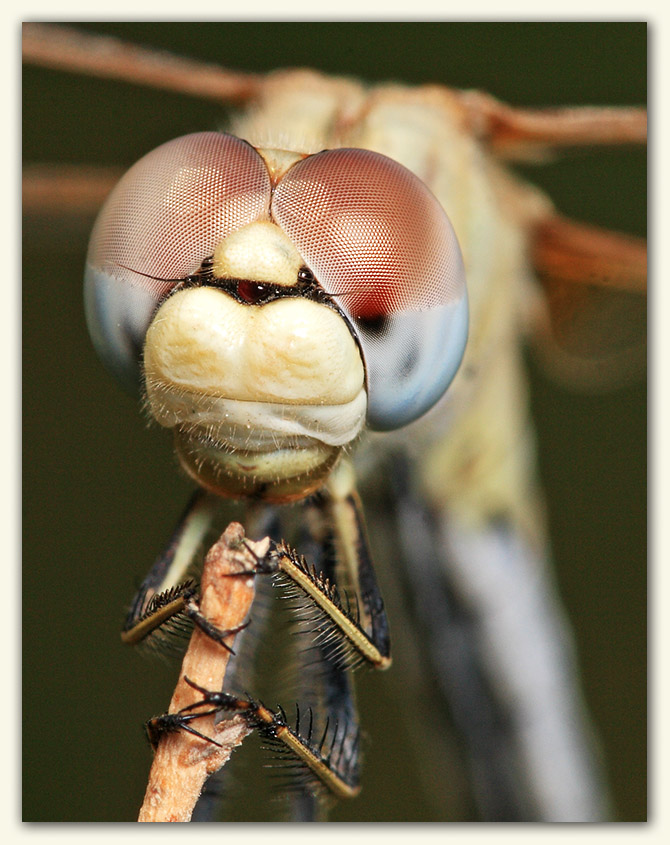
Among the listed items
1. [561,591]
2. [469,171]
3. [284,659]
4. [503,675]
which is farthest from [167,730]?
[561,591]

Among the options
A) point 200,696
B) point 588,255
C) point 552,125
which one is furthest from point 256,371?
point 588,255

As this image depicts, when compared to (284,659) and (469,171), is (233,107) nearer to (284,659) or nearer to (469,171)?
(469,171)

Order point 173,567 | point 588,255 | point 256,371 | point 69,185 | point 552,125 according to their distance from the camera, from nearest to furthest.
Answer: point 256,371 < point 173,567 < point 552,125 < point 588,255 < point 69,185

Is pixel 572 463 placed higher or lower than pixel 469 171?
lower

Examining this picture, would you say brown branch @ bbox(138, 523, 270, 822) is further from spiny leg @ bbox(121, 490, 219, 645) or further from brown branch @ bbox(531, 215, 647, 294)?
brown branch @ bbox(531, 215, 647, 294)

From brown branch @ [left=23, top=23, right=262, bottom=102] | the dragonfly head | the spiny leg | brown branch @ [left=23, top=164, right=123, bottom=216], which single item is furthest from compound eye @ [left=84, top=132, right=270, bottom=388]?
brown branch @ [left=23, top=164, right=123, bottom=216]

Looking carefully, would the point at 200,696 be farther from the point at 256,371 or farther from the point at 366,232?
the point at 366,232
